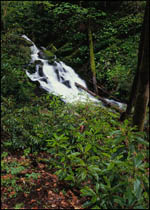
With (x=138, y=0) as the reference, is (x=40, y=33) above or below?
below

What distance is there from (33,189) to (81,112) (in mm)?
1739

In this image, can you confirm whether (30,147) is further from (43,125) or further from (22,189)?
(22,189)

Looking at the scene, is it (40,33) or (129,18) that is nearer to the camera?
(129,18)

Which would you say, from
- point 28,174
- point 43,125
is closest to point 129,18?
point 43,125

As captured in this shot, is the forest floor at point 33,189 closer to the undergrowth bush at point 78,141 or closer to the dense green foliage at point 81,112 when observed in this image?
the dense green foliage at point 81,112

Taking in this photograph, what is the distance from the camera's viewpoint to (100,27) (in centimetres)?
1356

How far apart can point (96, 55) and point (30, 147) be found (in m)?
9.07

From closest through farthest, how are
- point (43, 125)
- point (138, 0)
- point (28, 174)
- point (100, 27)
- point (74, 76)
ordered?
point (28, 174), point (43, 125), point (74, 76), point (138, 0), point (100, 27)

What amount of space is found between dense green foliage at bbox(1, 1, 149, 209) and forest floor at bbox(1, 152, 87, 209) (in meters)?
0.07

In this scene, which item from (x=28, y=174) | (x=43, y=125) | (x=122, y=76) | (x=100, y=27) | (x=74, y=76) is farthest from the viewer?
(x=100, y=27)

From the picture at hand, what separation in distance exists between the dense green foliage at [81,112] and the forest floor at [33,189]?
0.07 meters

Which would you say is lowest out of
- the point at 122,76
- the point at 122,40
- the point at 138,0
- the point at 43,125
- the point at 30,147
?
the point at 30,147

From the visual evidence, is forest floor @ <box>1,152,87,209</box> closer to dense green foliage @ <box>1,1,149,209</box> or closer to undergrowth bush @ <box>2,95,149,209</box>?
dense green foliage @ <box>1,1,149,209</box>

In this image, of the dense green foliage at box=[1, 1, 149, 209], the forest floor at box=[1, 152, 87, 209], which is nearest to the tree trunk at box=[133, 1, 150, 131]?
the dense green foliage at box=[1, 1, 149, 209]
